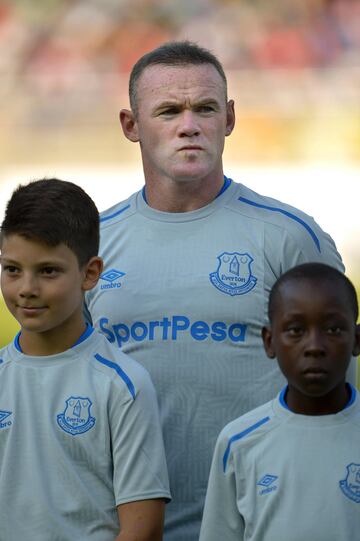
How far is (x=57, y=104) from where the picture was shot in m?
12.3

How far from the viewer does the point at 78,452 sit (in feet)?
8.04

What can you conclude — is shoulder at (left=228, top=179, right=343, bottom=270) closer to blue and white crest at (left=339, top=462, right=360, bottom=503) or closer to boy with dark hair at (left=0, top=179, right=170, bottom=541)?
boy with dark hair at (left=0, top=179, right=170, bottom=541)

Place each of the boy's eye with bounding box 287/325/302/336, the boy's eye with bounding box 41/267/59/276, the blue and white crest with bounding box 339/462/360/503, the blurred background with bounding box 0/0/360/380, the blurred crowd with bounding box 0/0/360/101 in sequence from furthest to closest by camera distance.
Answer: the blurred crowd with bounding box 0/0/360/101 → the blurred background with bounding box 0/0/360/380 → the boy's eye with bounding box 41/267/59/276 → the boy's eye with bounding box 287/325/302/336 → the blue and white crest with bounding box 339/462/360/503

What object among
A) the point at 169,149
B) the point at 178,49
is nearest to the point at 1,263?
the point at 169,149

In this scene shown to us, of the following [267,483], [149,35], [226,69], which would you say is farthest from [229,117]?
[149,35]

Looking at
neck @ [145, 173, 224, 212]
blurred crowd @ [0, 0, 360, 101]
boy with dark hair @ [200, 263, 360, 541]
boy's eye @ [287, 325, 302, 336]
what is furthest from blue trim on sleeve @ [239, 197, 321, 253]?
blurred crowd @ [0, 0, 360, 101]

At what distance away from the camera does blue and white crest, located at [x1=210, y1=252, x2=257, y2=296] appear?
9.48 feet

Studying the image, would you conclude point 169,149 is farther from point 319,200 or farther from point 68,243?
point 319,200

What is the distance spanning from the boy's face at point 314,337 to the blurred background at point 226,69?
875 cm

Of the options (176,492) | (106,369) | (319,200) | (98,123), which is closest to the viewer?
(106,369)

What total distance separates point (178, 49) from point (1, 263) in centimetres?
92

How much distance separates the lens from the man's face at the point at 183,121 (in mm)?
2941

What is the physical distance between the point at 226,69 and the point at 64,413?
9.77 meters

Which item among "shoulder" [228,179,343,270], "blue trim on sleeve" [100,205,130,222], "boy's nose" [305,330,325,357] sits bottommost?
"boy's nose" [305,330,325,357]
